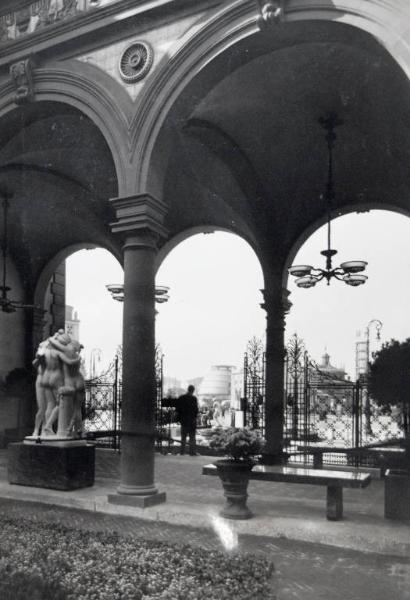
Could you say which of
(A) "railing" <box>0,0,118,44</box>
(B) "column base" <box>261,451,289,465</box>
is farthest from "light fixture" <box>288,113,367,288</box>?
(A) "railing" <box>0,0,118,44</box>

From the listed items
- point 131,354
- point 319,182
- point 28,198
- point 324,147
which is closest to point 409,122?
point 324,147

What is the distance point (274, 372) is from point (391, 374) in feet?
11.3

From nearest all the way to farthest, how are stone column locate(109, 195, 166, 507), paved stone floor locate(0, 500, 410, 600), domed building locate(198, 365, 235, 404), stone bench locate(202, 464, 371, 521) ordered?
paved stone floor locate(0, 500, 410, 600), stone bench locate(202, 464, 371, 521), stone column locate(109, 195, 166, 507), domed building locate(198, 365, 235, 404)

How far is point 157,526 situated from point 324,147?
742cm

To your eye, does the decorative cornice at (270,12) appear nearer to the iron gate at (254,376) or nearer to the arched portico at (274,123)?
the arched portico at (274,123)

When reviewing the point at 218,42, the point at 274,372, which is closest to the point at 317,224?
the point at 274,372

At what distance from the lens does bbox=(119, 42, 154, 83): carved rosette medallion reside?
8.42 m

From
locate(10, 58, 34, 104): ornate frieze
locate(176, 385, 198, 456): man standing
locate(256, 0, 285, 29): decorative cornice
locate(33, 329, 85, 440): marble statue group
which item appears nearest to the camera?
locate(256, 0, 285, 29): decorative cornice

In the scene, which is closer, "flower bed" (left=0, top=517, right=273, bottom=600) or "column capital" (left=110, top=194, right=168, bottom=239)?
"flower bed" (left=0, top=517, right=273, bottom=600)

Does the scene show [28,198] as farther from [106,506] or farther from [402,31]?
[402,31]

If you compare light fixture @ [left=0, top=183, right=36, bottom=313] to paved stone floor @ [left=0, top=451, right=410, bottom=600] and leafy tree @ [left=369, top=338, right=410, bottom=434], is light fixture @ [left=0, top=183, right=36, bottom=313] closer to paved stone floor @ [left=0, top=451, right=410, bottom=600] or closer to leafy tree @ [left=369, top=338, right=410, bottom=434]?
paved stone floor @ [left=0, top=451, right=410, bottom=600]

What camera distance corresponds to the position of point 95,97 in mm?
8695

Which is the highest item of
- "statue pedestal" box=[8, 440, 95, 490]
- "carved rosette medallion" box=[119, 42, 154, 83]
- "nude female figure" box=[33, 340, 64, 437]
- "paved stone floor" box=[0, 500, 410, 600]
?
"carved rosette medallion" box=[119, 42, 154, 83]

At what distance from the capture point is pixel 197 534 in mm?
7164
